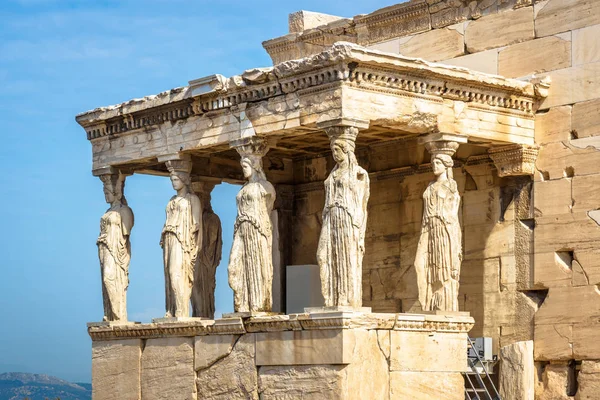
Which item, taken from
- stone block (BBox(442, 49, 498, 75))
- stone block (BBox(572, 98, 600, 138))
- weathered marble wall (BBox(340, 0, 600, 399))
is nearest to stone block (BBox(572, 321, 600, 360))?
weathered marble wall (BBox(340, 0, 600, 399))

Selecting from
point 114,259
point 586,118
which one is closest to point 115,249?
point 114,259

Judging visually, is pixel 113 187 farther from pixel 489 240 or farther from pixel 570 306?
pixel 570 306

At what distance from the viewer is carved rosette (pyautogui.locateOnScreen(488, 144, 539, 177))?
15.8 m

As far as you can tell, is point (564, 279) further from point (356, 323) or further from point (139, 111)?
point (139, 111)

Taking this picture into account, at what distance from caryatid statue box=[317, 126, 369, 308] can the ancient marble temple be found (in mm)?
19

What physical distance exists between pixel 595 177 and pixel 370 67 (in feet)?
8.90

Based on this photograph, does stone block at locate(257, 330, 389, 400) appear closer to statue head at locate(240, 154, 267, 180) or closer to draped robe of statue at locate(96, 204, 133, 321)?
statue head at locate(240, 154, 267, 180)

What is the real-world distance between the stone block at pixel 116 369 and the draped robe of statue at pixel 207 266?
0.99m

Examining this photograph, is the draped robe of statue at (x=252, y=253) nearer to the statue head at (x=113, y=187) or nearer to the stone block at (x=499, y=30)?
the statue head at (x=113, y=187)

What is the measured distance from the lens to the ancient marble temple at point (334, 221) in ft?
47.1

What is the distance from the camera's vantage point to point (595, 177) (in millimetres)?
15273

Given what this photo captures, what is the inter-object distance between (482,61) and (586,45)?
1405 mm

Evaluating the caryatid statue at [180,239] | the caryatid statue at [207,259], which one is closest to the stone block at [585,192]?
the caryatid statue at [180,239]

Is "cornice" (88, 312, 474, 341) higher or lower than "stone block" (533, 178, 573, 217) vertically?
lower
